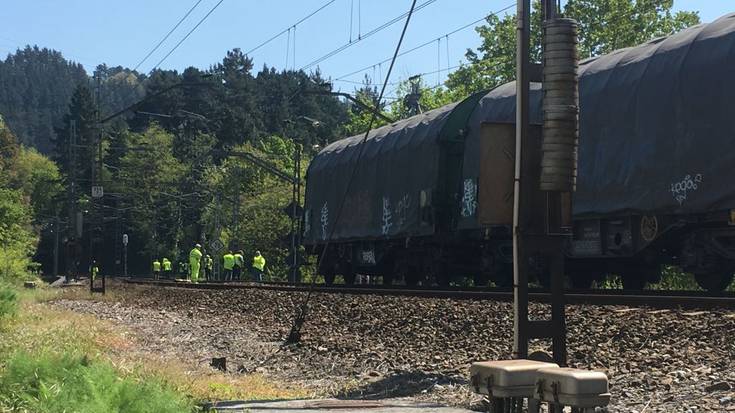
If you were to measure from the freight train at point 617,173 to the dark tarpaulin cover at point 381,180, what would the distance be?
0.06 meters

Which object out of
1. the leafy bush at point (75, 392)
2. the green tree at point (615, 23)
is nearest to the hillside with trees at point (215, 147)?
the green tree at point (615, 23)

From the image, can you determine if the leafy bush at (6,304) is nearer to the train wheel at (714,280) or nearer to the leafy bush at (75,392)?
the leafy bush at (75,392)

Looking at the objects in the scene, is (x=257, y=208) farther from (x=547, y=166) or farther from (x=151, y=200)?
(x=547, y=166)

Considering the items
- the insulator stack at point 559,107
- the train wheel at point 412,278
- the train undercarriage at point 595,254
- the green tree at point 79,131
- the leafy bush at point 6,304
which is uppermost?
the green tree at point 79,131

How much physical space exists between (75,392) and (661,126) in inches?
361

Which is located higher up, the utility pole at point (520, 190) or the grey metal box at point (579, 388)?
the utility pole at point (520, 190)

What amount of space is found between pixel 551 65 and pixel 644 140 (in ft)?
23.8

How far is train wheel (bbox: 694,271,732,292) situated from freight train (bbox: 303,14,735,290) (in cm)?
2

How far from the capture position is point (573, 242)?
1455 centimetres

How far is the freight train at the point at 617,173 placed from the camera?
11562 millimetres

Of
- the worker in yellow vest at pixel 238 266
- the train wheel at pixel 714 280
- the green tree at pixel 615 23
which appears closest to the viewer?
the train wheel at pixel 714 280

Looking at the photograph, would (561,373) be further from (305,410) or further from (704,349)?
(704,349)

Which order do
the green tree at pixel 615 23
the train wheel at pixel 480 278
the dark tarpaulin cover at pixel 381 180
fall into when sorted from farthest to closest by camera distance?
the green tree at pixel 615 23 → the train wheel at pixel 480 278 → the dark tarpaulin cover at pixel 381 180

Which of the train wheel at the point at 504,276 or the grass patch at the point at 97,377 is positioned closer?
the grass patch at the point at 97,377
